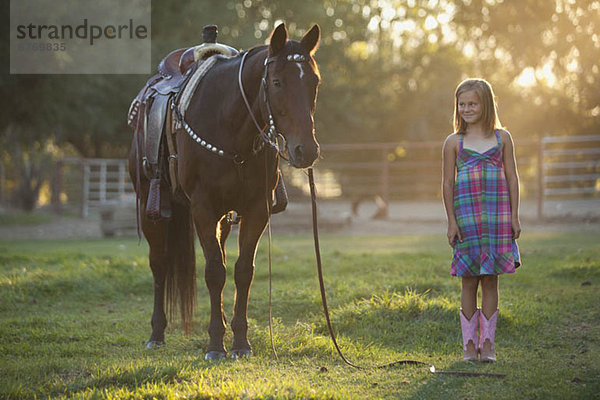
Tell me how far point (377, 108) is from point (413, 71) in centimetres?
362

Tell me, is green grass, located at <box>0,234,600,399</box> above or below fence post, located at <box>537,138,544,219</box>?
below

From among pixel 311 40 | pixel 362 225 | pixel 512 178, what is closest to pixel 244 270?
pixel 311 40

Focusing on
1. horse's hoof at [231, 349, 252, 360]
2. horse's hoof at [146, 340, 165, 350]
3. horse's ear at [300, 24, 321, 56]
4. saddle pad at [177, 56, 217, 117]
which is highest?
horse's ear at [300, 24, 321, 56]

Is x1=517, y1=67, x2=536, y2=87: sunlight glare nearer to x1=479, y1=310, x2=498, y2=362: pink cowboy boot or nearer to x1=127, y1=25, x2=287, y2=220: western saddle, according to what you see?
x1=127, y1=25, x2=287, y2=220: western saddle

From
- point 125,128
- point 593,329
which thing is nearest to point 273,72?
point 593,329

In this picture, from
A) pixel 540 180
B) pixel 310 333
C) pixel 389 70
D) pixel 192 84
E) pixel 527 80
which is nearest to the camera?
pixel 192 84

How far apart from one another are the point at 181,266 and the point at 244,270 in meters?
0.99

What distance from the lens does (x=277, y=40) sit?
4.09 meters

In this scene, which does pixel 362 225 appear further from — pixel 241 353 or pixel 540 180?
pixel 241 353

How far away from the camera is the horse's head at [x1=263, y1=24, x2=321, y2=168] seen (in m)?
3.88

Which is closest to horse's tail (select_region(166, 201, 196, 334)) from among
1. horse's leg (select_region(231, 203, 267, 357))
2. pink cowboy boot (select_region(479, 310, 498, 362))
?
horse's leg (select_region(231, 203, 267, 357))

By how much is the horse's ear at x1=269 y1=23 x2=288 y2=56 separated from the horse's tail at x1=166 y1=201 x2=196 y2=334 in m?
1.80

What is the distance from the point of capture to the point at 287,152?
4008mm

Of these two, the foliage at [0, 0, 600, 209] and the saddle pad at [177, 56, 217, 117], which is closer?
the saddle pad at [177, 56, 217, 117]
